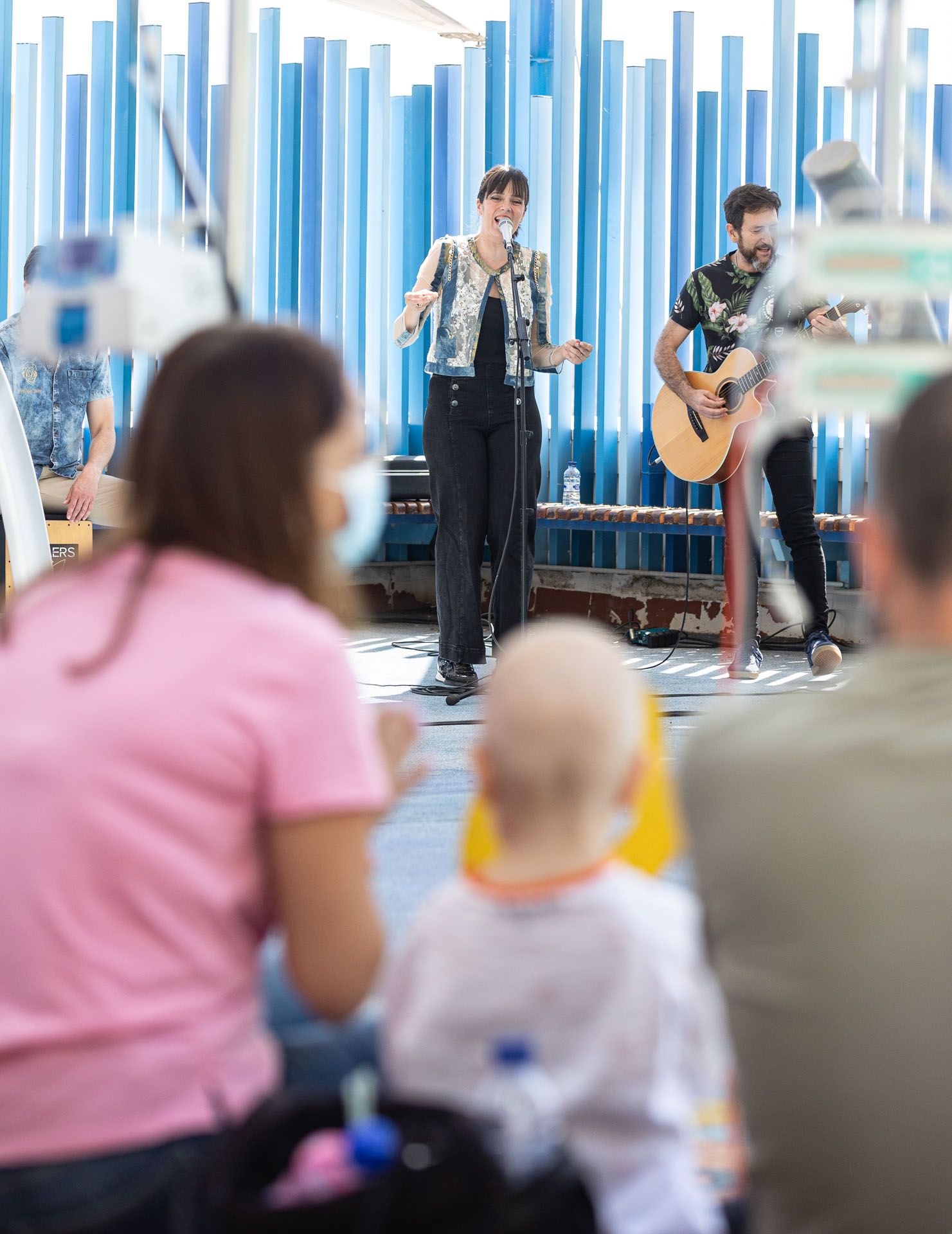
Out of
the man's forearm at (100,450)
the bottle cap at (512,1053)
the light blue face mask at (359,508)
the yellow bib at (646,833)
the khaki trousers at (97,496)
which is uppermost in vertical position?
the man's forearm at (100,450)

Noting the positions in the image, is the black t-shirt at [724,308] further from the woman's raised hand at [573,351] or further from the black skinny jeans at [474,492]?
the black skinny jeans at [474,492]

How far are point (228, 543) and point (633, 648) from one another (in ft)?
15.9

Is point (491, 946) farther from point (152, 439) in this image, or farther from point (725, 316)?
point (725, 316)

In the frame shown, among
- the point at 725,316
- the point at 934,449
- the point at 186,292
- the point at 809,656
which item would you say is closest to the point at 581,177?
the point at 725,316

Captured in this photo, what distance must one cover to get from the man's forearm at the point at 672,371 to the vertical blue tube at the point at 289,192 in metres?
2.17

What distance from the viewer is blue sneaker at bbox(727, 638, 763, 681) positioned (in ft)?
15.4

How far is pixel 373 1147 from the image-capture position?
83 centimetres

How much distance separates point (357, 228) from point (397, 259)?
0.75ft

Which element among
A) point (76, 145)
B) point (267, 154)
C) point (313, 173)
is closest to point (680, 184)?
point (313, 173)

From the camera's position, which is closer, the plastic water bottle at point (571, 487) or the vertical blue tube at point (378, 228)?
the plastic water bottle at point (571, 487)

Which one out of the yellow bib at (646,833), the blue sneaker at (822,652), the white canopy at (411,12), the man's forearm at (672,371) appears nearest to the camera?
the yellow bib at (646,833)

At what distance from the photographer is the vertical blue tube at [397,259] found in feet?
21.5

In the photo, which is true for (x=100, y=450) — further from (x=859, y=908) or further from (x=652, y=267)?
(x=859, y=908)

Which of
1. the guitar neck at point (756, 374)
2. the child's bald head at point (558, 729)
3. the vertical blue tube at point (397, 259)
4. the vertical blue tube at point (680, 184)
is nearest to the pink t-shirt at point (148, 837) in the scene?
the child's bald head at point (558, 729)
